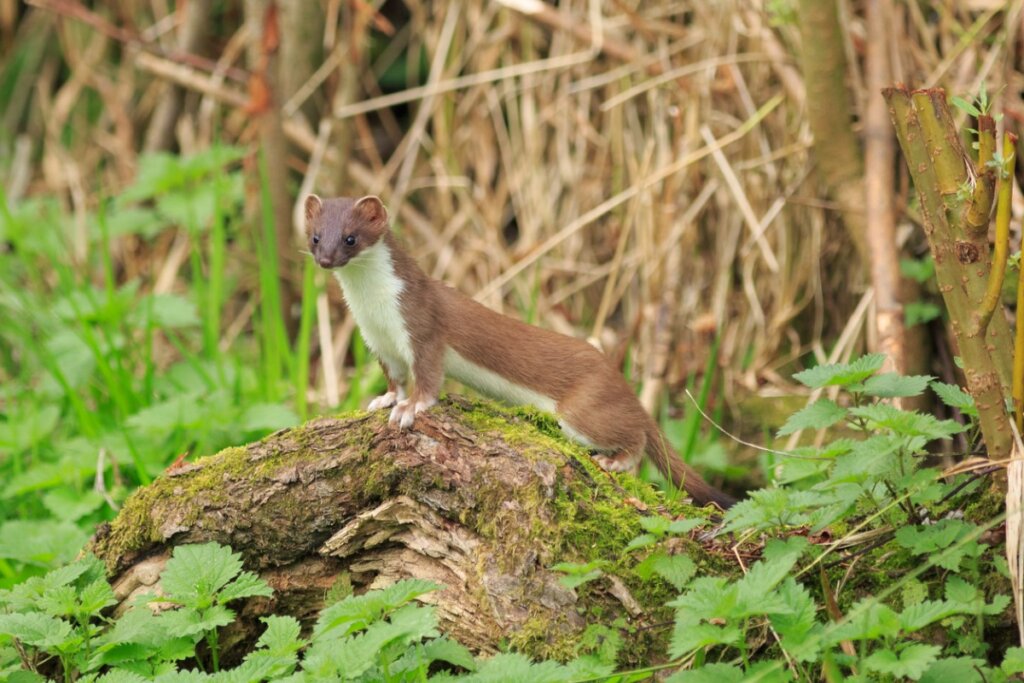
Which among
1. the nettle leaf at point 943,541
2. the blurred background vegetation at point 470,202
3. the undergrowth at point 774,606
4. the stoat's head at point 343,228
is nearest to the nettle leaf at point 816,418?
the undergrowth at point 774,606

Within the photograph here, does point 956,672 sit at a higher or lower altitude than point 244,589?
lower

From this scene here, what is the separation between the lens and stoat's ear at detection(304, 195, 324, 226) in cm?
416

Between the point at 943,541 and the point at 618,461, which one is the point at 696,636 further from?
the point at 618,461

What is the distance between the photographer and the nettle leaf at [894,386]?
9.52ft

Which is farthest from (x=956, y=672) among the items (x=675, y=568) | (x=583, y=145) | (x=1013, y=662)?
(x=583, y=145)

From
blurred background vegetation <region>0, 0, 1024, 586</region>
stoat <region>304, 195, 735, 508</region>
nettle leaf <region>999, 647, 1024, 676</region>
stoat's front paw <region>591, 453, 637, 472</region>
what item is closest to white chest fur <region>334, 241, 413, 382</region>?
stoat <region>304, 195, 735, 508</region>

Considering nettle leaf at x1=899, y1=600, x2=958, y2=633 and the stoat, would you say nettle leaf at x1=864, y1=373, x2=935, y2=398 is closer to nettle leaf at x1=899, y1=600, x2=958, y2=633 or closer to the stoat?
nettle leaf at x1=899, y1=600, x2=958, y2=633

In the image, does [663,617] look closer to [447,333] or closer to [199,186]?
[447,333]

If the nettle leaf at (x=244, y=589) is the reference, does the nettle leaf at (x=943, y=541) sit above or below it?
below

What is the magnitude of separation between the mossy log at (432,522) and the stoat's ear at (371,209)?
0.80m

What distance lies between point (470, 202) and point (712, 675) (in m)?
4.72

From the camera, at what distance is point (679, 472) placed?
161 inches

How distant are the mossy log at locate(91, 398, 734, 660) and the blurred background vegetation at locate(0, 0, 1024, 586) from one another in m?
0.99

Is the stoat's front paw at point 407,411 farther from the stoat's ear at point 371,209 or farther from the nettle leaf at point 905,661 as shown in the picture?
the nettle leaf at point 905,661
